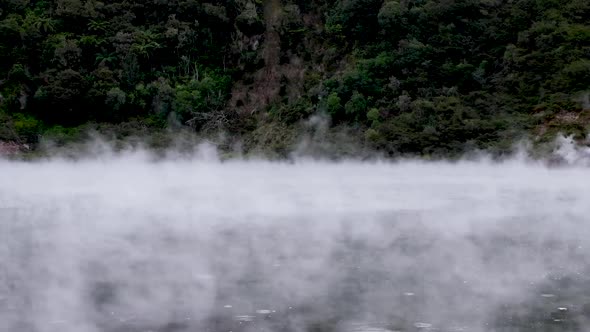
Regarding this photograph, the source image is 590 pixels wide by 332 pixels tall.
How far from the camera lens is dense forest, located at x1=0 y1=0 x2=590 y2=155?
43969mm

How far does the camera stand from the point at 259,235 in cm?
1722

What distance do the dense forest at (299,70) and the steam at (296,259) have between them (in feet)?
53.8

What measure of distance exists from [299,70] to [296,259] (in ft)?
133

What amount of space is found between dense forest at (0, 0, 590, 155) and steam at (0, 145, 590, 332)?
645 inches

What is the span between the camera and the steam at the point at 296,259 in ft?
36.0

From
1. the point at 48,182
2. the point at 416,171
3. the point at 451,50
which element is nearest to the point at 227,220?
the point at 48,182

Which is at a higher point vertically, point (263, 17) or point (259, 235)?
point (263, 17)

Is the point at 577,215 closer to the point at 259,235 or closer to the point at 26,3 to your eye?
the point at 259,235

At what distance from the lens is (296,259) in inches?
579

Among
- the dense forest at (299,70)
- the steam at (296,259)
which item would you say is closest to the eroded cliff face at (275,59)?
the dense forest at (299,70)

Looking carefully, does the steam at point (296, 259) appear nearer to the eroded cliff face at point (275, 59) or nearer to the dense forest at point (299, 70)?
the dense forest at point (299, 70)

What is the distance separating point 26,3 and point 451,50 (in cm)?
2845

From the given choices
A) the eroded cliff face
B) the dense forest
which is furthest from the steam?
the eroded cliff face

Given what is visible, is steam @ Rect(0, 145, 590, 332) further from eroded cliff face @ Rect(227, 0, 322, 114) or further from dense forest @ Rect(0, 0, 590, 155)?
eroded cliff face @ Rect(227, 0, 322, 114)
